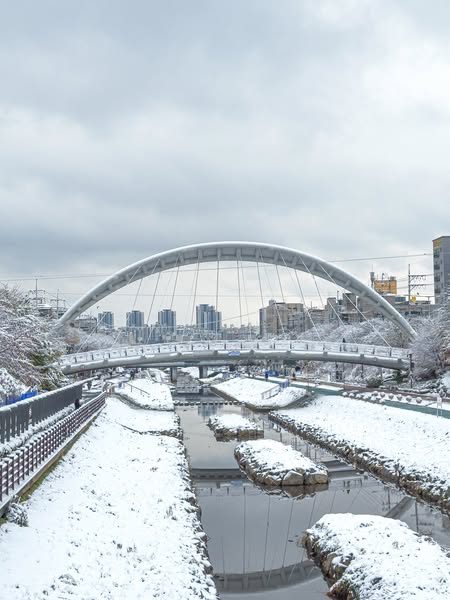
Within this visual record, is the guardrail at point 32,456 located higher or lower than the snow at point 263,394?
higher

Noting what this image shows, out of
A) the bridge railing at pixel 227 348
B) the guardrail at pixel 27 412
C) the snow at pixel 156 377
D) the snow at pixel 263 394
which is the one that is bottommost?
the snow at pixel 156 377

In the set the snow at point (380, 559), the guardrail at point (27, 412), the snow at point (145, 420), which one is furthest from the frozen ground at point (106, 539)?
the snow at point (145, 420)

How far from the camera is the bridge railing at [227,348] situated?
177ft

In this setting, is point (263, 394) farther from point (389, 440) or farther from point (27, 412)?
point (27, 412)

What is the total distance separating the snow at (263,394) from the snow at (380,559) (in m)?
38.8

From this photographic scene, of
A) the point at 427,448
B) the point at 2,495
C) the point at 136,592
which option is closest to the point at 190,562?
the point at 136,592

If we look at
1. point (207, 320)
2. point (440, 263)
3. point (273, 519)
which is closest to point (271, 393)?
point (273, 519)

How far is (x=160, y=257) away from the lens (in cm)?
6128

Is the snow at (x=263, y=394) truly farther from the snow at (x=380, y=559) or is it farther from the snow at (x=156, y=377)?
the snow at (x=380, y=559)

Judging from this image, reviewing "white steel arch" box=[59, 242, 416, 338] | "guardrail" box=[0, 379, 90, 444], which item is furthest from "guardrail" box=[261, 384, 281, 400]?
"guardrail" box=[0, 379, 90, 444]

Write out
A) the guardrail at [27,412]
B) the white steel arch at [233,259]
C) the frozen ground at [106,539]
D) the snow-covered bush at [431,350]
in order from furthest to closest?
the white steel arch at [233,259]
the snow-covered bush at [431,350]
the guardrail at [27,412]
the frozen ground at [106,539]

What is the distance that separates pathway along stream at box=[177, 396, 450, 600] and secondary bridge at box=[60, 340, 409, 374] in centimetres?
2479

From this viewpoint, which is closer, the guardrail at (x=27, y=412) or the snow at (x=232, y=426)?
the guardrail at (x=27, y=412)

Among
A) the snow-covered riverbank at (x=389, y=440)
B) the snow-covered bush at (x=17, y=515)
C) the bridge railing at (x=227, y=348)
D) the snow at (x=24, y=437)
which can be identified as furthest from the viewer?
the bridge railing at (x=227, y=348)
